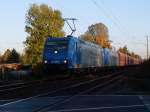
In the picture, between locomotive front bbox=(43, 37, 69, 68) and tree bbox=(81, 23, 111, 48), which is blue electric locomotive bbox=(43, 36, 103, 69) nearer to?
locomotive front bbox=(43, 37, 69, 68)

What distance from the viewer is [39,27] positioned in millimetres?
98375

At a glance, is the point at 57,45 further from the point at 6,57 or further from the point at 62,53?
the point at 6,57

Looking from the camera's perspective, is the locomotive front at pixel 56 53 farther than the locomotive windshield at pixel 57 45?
No

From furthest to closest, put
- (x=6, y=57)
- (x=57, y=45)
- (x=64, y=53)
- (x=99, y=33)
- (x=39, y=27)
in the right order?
(x=99, y=33) → (x=6, y=57) → (x=39, y=27) → (x=57, y=45) → (x=64, y=53)

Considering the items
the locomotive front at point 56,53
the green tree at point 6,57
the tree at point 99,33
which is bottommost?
the locomotive front at point 56,53

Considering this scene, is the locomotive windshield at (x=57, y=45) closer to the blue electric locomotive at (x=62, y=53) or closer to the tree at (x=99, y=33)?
the blue electric locomotive at (x=62, y=53)

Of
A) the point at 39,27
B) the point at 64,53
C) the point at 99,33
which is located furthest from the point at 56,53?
the point at 99,33

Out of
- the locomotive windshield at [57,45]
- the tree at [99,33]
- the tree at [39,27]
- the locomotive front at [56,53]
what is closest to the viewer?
the locomotive front at [56,53]

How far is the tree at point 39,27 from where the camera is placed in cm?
9450

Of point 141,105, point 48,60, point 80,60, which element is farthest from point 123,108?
point 80,60

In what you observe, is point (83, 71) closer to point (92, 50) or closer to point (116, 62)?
point (92, 50)

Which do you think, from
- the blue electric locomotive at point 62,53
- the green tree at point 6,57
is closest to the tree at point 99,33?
the green tree at point 6,57

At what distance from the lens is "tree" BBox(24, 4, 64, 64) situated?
9450 centimetres

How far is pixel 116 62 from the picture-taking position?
7912 cm
